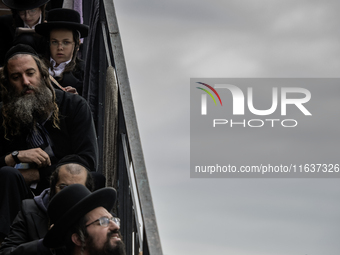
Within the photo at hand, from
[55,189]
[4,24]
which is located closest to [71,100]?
[55,189]

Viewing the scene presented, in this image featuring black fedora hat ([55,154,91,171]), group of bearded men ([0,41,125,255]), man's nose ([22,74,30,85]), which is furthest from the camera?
man's nose ([22,74,30,85])

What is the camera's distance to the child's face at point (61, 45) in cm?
655

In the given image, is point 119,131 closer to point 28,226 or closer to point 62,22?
point 28,226

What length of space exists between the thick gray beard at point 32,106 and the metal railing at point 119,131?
1.54 ft

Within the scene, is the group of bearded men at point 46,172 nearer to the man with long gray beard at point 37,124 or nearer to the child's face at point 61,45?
the man with long gray beard at point 37,124

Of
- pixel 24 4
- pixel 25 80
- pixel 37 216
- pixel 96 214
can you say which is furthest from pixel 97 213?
pixel 24 4

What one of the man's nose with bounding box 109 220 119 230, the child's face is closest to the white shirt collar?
the child's face

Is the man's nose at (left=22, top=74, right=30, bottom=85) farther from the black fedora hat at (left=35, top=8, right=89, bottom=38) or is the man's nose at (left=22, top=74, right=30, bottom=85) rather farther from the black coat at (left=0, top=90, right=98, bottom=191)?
the black fedora hat at (left=35, top=8, right=89, bottom=38)

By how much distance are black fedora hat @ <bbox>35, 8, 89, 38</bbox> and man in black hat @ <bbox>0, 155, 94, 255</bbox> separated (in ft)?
7.17

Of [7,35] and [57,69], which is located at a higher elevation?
[7,35]

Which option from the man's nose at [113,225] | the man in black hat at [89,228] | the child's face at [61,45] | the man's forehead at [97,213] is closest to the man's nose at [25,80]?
the child's face at [61,45]

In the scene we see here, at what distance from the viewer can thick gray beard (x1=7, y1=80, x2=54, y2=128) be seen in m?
5.18

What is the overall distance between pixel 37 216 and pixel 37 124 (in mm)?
1143

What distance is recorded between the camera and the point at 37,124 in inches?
209
